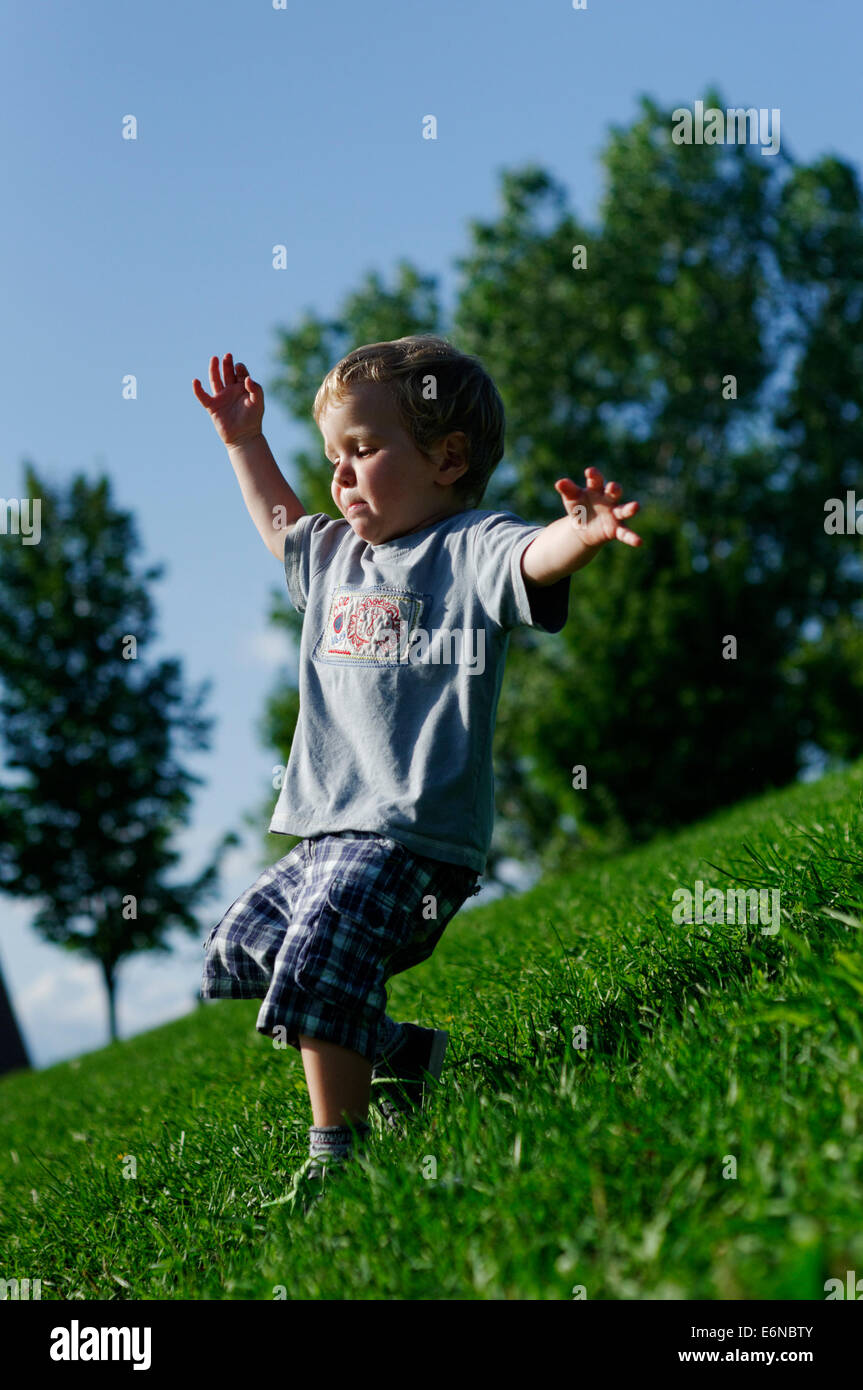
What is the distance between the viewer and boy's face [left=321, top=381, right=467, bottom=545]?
3156 millimetres

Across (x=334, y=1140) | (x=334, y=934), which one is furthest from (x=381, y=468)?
(x=334, y=1140)

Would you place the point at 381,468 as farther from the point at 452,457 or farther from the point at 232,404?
the point at 232,404

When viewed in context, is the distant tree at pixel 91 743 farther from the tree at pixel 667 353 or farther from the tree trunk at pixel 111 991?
the tree at pixel 667 353

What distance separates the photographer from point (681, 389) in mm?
26609

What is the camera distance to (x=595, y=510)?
251cm

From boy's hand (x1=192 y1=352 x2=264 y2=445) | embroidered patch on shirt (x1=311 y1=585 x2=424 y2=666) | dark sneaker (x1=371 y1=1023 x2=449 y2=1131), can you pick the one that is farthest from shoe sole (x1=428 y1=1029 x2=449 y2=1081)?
boy's hand (x1=192 y1=352 x2=264 y2=445)

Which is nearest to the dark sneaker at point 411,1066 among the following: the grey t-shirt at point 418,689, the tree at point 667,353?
the grey t-shirt at point 418,689

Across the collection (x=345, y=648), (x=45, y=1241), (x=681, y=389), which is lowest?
(x=45, y=1241)

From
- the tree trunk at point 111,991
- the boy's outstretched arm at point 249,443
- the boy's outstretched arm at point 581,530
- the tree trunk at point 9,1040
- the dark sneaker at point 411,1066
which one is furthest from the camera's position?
the tree trunk at point 111,991

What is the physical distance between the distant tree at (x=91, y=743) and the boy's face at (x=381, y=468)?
18205mm

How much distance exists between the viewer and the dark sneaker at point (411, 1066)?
2.96 m

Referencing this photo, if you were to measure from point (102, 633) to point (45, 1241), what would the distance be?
21.5 m

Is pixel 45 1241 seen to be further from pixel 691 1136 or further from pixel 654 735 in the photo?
pixel 654 735
